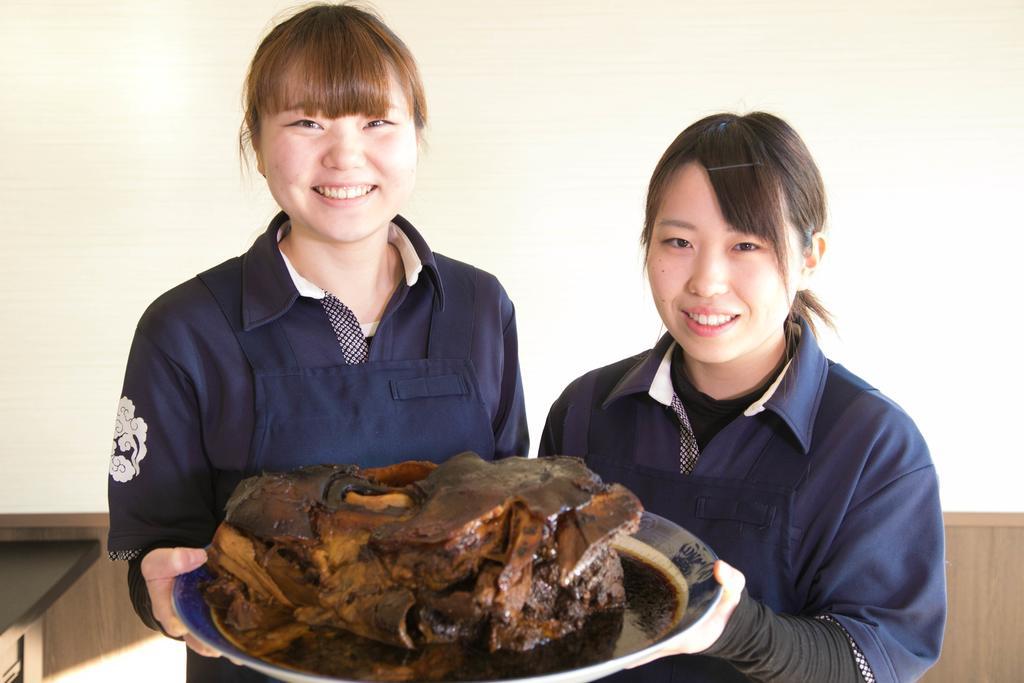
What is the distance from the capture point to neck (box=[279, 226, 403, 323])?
162cm

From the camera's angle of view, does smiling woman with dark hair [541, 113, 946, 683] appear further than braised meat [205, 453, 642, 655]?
Yes

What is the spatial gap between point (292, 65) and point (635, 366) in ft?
2.62

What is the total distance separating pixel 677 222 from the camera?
4.92 ft

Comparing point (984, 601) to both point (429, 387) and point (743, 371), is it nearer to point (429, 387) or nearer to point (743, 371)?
point (743, 371)

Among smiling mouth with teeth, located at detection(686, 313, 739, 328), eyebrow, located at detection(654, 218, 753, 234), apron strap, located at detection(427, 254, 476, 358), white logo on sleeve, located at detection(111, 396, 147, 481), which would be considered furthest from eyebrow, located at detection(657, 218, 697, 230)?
white logo on sleeve, located at detection(111, 396, 147, 481)

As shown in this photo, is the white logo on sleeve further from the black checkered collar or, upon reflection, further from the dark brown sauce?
the dark brown sauce

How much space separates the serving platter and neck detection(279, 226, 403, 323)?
56 cm

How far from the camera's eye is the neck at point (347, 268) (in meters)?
1.62

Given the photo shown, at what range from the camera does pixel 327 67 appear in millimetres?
1482

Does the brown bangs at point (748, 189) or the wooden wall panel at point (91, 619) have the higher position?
the brown bangs at point (748, 189)

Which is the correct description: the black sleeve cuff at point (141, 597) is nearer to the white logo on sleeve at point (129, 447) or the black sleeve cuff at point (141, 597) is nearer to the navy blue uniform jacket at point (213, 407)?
the navy blue uniform jacket at point (213, 407)

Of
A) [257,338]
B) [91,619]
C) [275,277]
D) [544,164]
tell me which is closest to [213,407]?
[257,338]

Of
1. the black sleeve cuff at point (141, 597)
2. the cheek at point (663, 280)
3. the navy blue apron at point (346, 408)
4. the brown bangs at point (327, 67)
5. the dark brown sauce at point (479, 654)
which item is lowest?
the black sleeve cuff at point (141, 597)

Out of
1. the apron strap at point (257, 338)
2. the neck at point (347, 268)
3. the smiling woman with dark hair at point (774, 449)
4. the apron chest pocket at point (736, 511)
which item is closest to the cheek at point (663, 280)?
the smiling woman with dark hair at point (774, 449)
